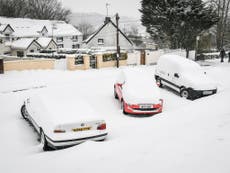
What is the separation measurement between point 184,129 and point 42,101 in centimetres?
447

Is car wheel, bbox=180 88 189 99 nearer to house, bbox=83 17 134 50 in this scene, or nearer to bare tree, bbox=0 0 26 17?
house, bbox=83 17 134 50

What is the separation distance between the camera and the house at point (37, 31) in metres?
53.5

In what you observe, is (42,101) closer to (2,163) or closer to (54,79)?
(2,163)

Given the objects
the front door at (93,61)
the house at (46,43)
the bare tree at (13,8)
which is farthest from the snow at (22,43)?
the bare tree at (13,8)

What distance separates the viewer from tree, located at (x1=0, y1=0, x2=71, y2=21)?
246 ft

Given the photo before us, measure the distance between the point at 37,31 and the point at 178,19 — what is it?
104ft

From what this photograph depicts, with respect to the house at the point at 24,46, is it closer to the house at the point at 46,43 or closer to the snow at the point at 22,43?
the snow at the point at 22,43

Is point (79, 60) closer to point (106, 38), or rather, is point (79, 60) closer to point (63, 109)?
point (63, 109)

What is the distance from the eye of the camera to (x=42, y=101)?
30.1 ft

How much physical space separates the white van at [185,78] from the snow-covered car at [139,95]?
2602 mm

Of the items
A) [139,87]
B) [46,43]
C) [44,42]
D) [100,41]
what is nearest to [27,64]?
[139,87]

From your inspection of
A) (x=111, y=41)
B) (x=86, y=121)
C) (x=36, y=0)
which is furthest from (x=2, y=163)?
(x=36, y=0)

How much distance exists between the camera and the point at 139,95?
1185 centimetres

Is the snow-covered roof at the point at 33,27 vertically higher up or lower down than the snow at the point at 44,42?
higher up
